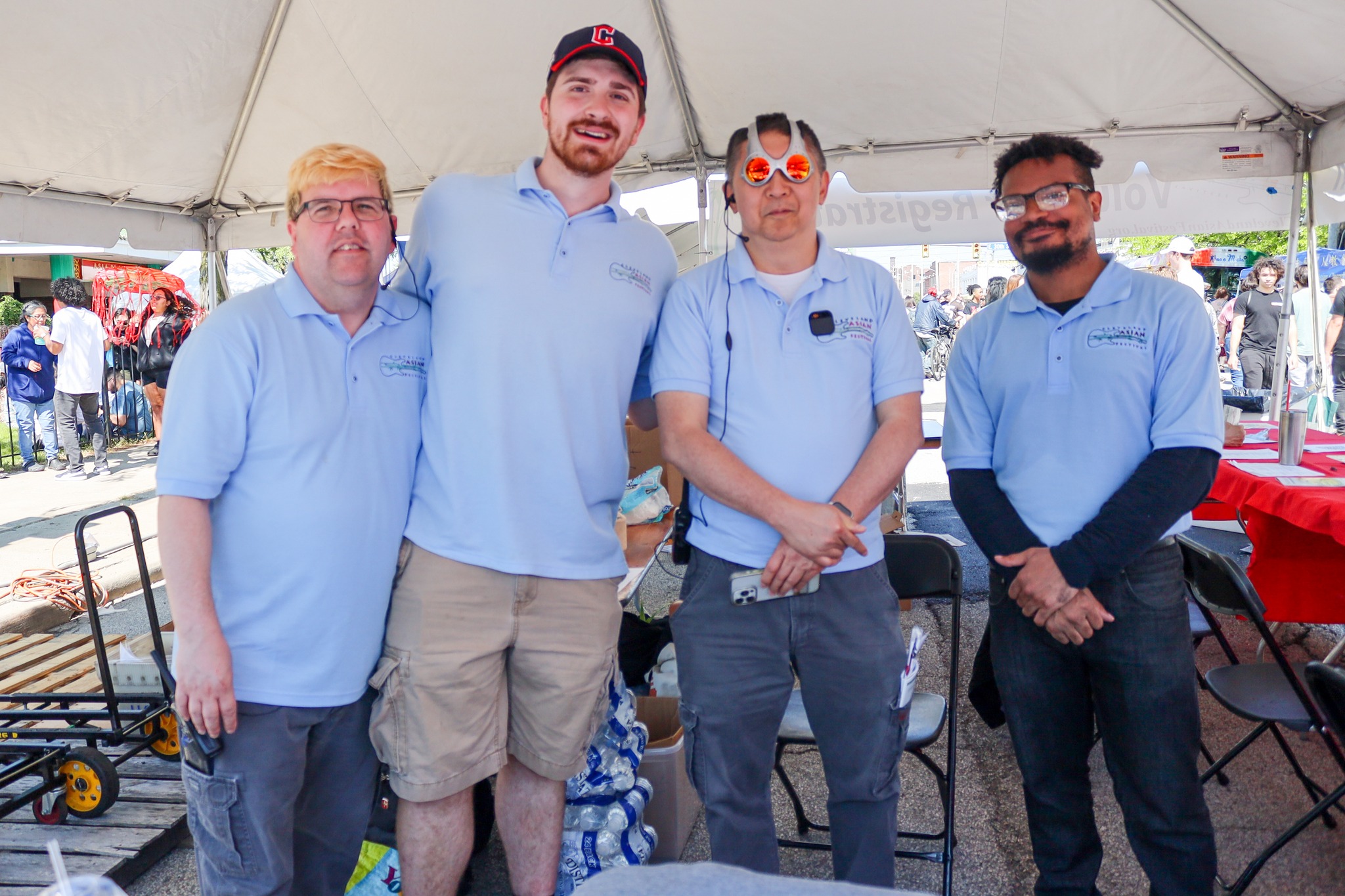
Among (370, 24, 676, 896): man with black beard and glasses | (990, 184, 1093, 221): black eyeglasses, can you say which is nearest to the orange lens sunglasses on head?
(370, 24, 676, 896): man with black beard and glasses

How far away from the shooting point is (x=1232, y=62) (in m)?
4.31

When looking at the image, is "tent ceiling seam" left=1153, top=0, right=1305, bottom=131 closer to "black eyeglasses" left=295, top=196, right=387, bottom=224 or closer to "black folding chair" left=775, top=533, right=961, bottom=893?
"black folding chair" left=775, top=533, right=961, bottom=893

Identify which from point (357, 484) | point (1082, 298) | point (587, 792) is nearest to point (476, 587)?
point (357, 484)

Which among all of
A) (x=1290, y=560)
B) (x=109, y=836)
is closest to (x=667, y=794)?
(x=109, y=836)

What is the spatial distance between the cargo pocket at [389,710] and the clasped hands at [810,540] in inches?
31.4

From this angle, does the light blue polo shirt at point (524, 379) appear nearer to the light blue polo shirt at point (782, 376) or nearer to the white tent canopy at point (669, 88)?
the light blue polo shirt at point (782, 376)

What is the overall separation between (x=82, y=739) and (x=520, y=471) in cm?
208

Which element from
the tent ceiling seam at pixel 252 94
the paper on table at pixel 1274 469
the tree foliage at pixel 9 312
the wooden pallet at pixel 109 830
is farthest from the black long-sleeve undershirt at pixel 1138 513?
the tree foliage at pixel 9 312

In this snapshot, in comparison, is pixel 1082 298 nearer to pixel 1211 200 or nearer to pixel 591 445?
pixel 591 445

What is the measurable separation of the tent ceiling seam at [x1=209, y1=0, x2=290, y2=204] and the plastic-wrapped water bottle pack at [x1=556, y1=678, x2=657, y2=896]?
12.6 feet

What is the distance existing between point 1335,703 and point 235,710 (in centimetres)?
205

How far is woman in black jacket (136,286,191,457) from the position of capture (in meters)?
9.01

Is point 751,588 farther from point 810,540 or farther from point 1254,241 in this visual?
point 1254,241

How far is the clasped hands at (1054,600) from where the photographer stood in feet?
6.42
